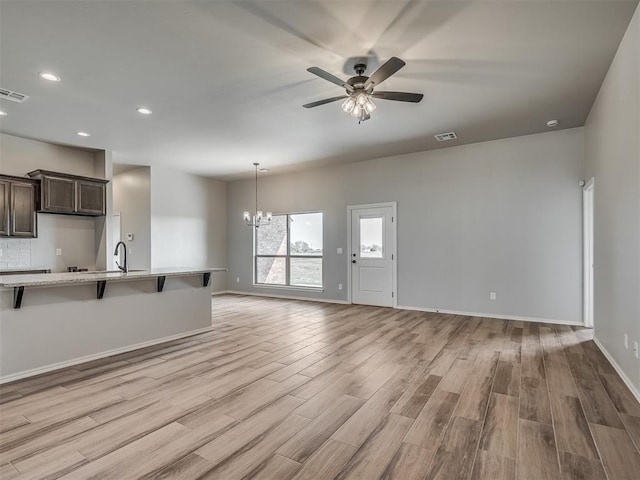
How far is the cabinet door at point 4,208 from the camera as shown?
192 inches

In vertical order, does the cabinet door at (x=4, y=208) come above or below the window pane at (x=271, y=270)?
above

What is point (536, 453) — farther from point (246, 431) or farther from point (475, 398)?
point (246, 431)

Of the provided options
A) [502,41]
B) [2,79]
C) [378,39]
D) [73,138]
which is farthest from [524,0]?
[73,138]

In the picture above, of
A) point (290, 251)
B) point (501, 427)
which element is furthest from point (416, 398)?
point (290, 251)

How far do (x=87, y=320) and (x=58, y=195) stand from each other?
113 inches

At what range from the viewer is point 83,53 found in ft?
9.96

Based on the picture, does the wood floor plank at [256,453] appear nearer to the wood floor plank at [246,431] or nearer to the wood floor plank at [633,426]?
the wood floor plank at [246,431]

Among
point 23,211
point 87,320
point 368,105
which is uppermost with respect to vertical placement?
point 368,105

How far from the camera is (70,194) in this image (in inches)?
218

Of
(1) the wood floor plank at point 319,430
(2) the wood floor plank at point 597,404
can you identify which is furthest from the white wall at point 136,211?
(2) the wood floor plank at point 597,404

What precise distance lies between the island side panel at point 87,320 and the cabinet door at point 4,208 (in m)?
2.45

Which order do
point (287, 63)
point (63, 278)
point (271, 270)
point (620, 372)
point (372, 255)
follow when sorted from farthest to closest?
point (271, 270), point (372, 255), point (63, 278), point (287, 63), point (620, 372)

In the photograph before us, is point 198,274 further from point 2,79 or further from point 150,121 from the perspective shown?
point 2,79

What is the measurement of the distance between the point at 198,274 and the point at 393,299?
365 cm
